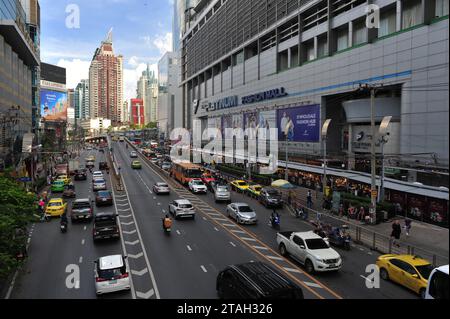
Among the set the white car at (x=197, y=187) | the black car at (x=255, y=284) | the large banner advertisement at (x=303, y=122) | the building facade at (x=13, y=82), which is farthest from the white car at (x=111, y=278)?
the large banner advertisement at (x=303, y=122)

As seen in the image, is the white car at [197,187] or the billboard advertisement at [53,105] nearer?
the white car at [197,187]

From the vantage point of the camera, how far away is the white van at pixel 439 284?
1056 cm

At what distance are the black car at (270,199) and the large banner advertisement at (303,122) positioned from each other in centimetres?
1743

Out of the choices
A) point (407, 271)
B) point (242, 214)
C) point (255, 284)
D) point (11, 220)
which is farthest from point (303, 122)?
point (255, 284)

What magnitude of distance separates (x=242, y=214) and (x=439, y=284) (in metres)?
20.0

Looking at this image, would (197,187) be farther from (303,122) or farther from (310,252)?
(310,252)

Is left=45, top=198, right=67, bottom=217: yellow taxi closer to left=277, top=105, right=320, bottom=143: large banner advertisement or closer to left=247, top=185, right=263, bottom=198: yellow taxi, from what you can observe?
left=247, top=185, right=263, bottom=198: yellow taxi

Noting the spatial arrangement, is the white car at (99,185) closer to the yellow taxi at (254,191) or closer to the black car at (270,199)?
the yellow taxi at (254,191)

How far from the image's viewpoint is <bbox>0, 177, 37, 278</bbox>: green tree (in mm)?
16078

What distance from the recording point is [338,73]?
51094 mm

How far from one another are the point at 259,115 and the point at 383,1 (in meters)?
Answer: 34.5
